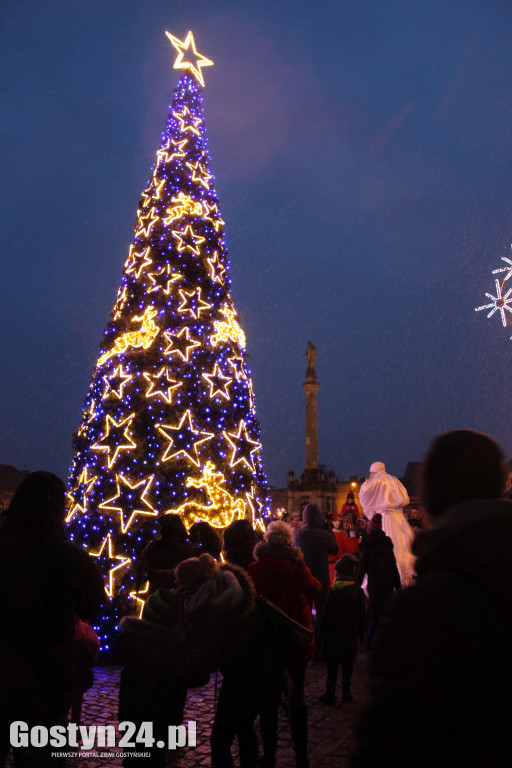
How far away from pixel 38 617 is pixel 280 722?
12.5 ft

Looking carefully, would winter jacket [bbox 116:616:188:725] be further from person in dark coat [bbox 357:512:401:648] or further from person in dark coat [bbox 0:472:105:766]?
person in dark coat [bbox 357:512:401:648]

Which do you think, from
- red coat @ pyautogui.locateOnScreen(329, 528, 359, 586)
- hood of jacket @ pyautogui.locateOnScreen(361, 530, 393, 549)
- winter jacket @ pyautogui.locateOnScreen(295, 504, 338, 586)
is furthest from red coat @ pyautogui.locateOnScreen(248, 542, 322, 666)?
red coat @ pyautogui.locateOnScreen(329, 528, 359, 586)

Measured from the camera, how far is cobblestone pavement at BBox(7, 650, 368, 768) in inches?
171

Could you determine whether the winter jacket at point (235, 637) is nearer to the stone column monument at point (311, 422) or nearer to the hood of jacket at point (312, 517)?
the hood of jacket at point (312, 517)

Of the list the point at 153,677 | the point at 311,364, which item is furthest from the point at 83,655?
the point at 311,364

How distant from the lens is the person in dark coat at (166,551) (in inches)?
200

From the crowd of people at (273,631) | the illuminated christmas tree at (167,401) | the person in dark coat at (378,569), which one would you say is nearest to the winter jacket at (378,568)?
the person in dark coat at (378,569)

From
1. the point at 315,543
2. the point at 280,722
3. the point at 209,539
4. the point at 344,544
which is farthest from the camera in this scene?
the point at 344,544

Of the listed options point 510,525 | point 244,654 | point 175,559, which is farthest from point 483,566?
point 175,559

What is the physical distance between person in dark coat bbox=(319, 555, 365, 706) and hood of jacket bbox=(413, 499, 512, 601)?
16.3 feet

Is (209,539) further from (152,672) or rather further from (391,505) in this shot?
(391,505)

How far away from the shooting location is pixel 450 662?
122 centimetres

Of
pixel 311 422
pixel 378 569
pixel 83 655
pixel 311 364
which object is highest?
pixel 311 364

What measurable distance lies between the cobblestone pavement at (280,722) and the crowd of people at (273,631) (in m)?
0.32
